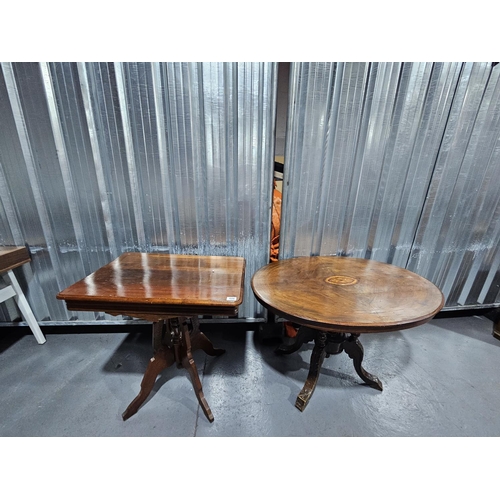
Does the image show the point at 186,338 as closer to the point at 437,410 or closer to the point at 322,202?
the point at 322,202

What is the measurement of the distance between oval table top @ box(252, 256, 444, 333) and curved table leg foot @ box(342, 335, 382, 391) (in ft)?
1.21

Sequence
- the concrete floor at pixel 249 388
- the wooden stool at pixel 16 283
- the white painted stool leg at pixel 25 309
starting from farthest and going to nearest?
the white painted stool leg at pixel 25 309 < the wooden stool at pixel 16 283 < the concrete floor at pixel 249 388

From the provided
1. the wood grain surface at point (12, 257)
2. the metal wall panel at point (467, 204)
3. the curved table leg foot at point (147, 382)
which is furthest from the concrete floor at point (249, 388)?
the wood grain surface at point (12, 257)

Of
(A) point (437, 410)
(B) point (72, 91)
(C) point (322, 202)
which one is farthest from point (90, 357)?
(A) point (437, 410)

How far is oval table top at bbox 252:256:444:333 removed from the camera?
2.90ft

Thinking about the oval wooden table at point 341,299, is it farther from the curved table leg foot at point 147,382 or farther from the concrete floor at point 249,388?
the curved table leg foot at point 147,382

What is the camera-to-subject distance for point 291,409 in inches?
49.4

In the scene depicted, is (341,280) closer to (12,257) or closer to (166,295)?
(166,295)

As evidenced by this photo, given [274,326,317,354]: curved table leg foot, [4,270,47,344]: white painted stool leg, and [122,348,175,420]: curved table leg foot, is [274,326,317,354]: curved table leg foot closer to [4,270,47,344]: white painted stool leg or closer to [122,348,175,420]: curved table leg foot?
[122,348,175,420]: curved table leg foot

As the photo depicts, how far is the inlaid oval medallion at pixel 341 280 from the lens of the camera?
119 cm

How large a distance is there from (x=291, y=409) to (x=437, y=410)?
0.84 meters

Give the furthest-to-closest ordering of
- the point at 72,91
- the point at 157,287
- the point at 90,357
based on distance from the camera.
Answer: the point at 90,357, the point at 72,91, the point at 157,287

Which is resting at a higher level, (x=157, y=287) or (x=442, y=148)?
(x=442, y=148)

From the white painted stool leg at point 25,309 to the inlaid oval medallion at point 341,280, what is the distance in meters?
2.08
